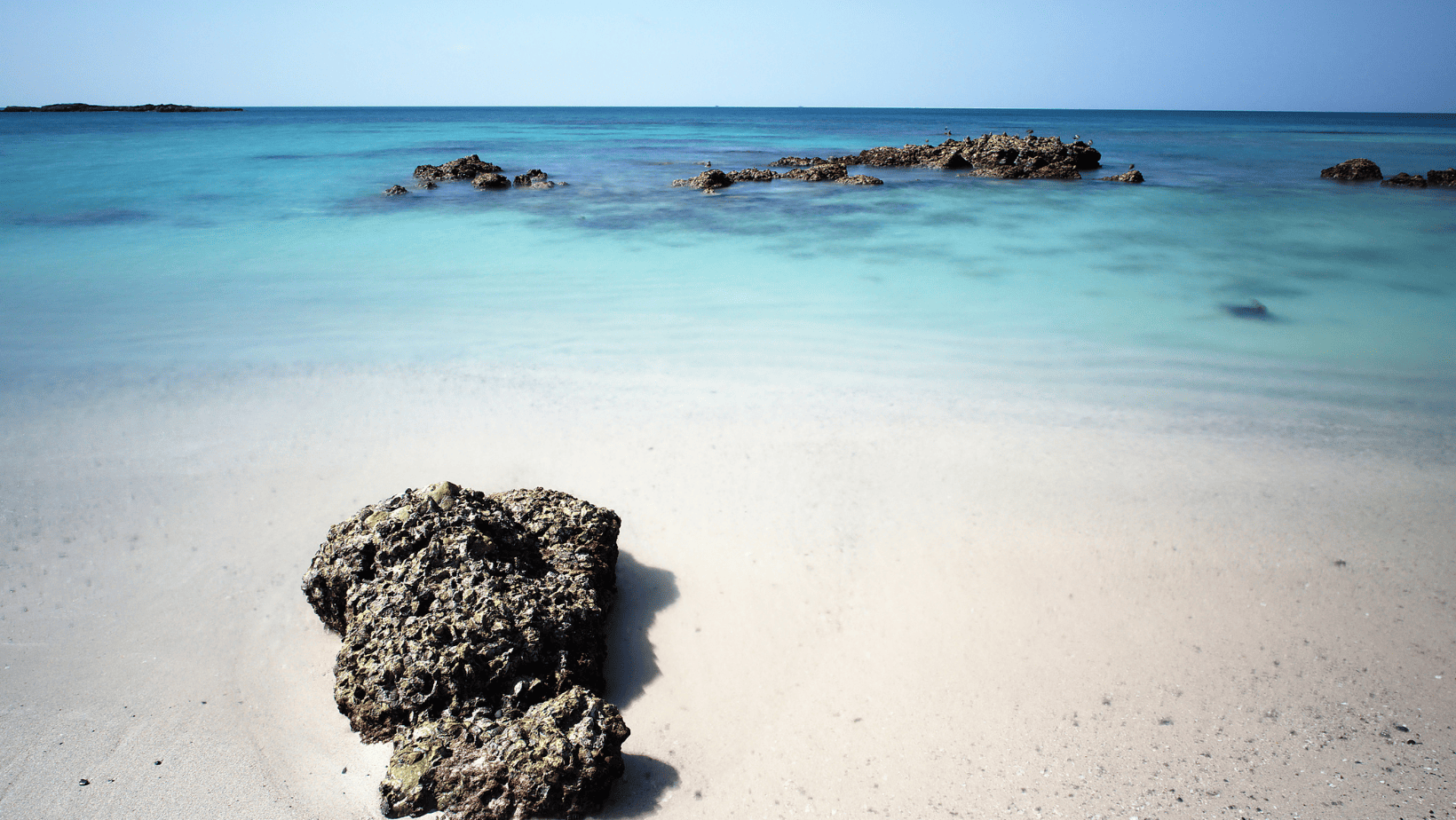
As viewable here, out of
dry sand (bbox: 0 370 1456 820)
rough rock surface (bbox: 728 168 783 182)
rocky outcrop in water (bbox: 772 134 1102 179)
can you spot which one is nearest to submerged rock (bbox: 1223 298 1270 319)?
dry sand (bbox: 0 370 1456 820)

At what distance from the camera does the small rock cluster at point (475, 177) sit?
1816 cm

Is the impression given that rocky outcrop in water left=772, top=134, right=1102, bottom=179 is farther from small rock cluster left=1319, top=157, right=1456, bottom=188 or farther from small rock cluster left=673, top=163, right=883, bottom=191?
small rock cluster left=1319, top=157, right=1456, bottom=188

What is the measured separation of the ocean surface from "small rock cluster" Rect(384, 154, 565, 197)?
826 mm

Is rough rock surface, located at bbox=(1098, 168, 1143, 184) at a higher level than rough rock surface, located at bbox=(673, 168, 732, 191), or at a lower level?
higher

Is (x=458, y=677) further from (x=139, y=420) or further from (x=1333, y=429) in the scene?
(x=1333, y=429)

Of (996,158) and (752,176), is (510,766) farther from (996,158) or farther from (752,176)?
(996,158)

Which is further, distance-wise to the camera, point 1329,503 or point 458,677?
point 1329,503

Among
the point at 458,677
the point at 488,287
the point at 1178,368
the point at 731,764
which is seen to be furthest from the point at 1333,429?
the point at 488,287

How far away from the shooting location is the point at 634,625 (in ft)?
10.9

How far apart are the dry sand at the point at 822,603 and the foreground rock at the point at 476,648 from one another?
8.9 inches

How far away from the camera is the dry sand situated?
259 centimetres

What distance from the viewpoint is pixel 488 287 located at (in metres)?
9.13

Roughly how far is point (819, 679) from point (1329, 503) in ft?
11.4

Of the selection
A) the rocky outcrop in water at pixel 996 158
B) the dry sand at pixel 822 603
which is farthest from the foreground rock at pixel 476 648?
the rocky outcrop in water at pixel 996 158
